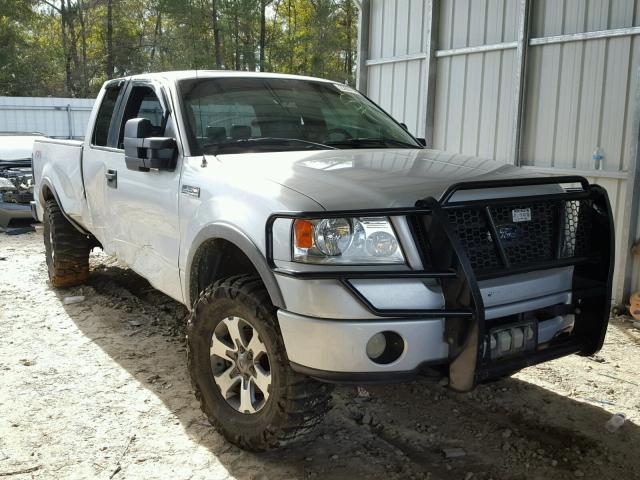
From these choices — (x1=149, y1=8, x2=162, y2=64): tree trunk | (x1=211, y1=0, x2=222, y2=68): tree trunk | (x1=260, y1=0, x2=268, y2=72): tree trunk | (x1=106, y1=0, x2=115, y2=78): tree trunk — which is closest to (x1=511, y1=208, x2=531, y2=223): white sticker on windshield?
(x1=211, y1=0, x2=222, y2=68): tree trunk

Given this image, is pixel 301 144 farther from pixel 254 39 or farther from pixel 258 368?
pixel 254 39

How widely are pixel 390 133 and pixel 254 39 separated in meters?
39.6

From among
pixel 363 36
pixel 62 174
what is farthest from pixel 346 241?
pixel 363 36

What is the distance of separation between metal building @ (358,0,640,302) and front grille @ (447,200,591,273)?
3.06 m

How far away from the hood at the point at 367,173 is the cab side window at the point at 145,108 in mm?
744

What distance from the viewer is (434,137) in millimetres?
8328

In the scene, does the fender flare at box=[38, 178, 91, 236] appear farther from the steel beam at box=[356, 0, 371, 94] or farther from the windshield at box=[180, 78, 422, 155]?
the steel beam at box=[356, 0, 371, 94]

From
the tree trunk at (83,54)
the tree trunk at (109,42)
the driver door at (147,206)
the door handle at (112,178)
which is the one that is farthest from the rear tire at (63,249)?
the tree trunk at (109,42)

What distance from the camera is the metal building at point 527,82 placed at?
607 centimetres

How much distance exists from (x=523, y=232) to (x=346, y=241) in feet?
→ 2.96

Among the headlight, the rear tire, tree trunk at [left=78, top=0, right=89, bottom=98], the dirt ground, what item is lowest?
the dirt ground

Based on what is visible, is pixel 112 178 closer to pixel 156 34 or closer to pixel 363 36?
pixel 363 36

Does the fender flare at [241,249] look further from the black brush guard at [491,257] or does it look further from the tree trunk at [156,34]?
the tree trunk at [156,34]

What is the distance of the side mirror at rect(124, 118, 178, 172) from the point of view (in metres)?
3.79
